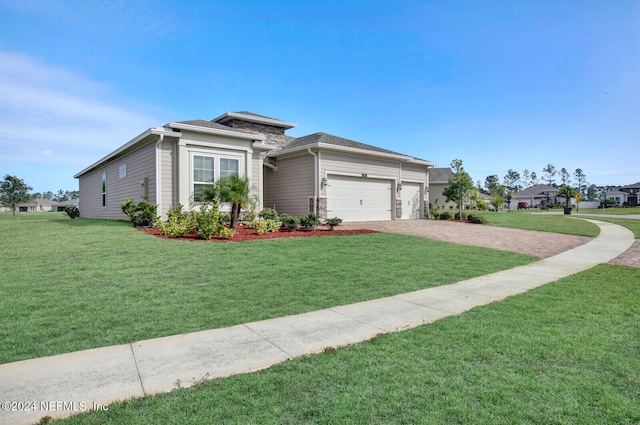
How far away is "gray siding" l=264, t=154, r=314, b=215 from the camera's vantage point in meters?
16.3

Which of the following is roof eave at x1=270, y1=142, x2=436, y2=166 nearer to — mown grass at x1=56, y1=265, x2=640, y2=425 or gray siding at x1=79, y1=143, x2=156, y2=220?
gray siding at x1=79, y1=143, x2=156, y2=220

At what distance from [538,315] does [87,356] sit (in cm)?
536

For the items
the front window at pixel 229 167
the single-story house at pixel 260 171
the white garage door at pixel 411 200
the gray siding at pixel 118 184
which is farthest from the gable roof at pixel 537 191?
the gray siding at pixel 118 184

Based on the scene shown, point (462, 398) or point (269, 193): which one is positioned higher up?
point (269, 193)

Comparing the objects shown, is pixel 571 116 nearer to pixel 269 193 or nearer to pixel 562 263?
pixel 562 263

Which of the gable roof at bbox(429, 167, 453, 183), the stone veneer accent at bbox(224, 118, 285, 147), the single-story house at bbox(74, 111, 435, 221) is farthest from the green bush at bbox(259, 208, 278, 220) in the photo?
the gable roof at bbox(429, 167, 453, 183)

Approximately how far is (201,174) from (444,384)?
11868mm

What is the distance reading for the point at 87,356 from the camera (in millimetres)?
3100

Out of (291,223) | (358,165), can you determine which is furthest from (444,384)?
(358,165)

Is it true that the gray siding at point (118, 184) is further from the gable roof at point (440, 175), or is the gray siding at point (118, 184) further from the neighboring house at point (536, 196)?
the neighboring house at point (536, 196)

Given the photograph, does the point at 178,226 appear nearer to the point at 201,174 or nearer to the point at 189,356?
the point at 201,174

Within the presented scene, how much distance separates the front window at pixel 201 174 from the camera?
40.5 ft

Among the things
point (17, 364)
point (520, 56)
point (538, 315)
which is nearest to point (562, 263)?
point (538, 315)

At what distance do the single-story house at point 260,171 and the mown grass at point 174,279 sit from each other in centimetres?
339
